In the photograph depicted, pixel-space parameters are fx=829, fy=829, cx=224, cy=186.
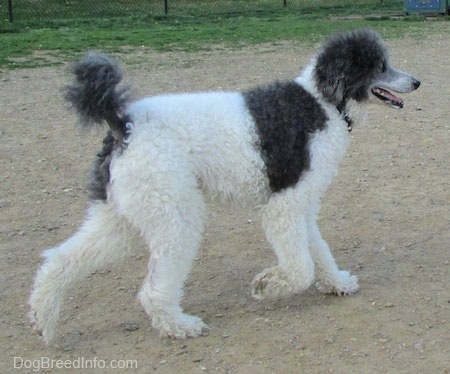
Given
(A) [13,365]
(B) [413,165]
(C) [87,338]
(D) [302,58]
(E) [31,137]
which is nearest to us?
(A) [13,365]

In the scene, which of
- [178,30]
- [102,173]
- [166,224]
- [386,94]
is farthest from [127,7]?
[166,224]

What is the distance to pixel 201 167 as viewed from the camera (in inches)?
150

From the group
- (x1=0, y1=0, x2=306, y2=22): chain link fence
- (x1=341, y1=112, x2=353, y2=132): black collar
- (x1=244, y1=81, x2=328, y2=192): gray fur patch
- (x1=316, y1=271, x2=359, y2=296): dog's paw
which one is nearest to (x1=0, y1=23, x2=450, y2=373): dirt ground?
(x1=316, y1=271, x2=359, y2=296): dog's paw

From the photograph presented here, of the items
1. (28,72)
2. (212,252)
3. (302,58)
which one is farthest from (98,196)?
(302,58)

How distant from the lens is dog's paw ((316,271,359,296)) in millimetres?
4234

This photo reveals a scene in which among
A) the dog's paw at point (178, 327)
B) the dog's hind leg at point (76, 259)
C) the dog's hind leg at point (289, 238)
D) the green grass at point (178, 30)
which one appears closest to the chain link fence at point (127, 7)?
the green grass at point (178, 30)

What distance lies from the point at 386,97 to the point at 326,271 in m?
0.94

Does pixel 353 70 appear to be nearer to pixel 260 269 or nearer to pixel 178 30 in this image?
pixel 260 269

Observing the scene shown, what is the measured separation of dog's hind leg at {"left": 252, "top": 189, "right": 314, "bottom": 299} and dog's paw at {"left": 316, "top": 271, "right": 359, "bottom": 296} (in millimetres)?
237

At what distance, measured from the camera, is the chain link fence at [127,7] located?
18266 mm

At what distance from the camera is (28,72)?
1080 cm

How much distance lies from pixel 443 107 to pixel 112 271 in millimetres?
4682

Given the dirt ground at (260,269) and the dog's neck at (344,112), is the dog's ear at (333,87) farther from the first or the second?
the dirt ground at (260,269)

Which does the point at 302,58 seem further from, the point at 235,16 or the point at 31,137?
the point at 235,16
